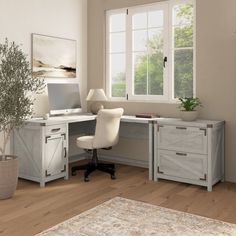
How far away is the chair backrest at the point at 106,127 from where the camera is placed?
4111 millimetres

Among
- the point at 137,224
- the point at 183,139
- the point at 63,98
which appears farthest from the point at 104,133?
the point at 137,224

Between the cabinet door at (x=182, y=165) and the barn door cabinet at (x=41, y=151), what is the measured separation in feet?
4.16

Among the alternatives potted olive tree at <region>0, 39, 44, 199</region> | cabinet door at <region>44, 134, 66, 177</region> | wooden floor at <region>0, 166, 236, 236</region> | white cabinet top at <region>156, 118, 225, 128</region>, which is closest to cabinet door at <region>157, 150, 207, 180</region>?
wooden floor at <region>0, 166, 236, 236</region>

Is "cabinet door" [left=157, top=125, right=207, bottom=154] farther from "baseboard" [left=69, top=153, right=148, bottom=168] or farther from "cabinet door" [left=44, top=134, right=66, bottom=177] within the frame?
"cabinet door" [left=44, top=134, right=66, bottom=177]

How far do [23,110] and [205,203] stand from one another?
7.12ft

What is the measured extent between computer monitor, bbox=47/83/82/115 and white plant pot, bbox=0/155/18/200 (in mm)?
1141

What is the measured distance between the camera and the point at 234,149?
13.6 feet

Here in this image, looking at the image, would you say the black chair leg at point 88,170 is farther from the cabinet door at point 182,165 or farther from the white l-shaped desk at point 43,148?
the cabinet door at point 182,165

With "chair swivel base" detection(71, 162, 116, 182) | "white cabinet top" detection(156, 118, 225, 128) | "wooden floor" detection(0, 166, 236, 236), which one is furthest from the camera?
"chair swivel base" detection(71, 162, 116, 182)

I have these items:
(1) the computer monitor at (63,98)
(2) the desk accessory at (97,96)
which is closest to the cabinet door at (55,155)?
(1) the computer monitor at (63,98)

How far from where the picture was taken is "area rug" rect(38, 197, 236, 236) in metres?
2.64

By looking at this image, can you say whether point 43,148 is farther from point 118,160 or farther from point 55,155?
point 118,160

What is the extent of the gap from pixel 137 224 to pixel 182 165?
4.55 feet

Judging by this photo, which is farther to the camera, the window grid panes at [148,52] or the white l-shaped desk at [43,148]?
the window grid panes at [148,52]
